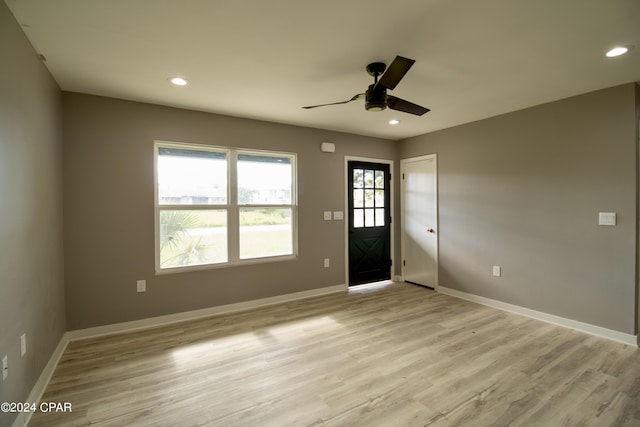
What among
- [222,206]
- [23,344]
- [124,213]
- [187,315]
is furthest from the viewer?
[222,206]

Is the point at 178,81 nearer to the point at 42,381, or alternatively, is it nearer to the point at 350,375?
the point at 42,381

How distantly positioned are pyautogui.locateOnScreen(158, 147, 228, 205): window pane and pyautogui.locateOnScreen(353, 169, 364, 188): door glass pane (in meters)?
2.08

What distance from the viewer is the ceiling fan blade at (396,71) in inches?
75.1

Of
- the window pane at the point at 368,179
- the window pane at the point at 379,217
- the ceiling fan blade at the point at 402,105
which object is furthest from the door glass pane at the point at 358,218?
the ceiling fan blade at the point at 402,105

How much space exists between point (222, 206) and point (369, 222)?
2451 millimetres

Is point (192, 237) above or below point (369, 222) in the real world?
below

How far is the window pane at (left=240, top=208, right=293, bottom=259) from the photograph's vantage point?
388 cm

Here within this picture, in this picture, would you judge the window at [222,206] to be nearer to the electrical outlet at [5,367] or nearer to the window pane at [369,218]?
the window pane at [369,218]

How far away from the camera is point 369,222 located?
16.3ft

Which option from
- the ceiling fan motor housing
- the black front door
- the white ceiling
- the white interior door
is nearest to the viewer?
the white ceiling

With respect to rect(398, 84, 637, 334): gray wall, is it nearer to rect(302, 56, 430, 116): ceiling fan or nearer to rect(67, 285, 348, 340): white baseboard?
rect(302, 56, 430, 116): ceiling fan

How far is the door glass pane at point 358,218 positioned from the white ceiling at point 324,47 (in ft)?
6.47

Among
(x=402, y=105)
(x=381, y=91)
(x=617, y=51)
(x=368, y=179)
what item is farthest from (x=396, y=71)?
(x=368, y=179)

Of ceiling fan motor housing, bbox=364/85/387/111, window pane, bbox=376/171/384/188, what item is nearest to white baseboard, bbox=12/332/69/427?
ceiling fan motor housing, bbox=364/85/387/111
